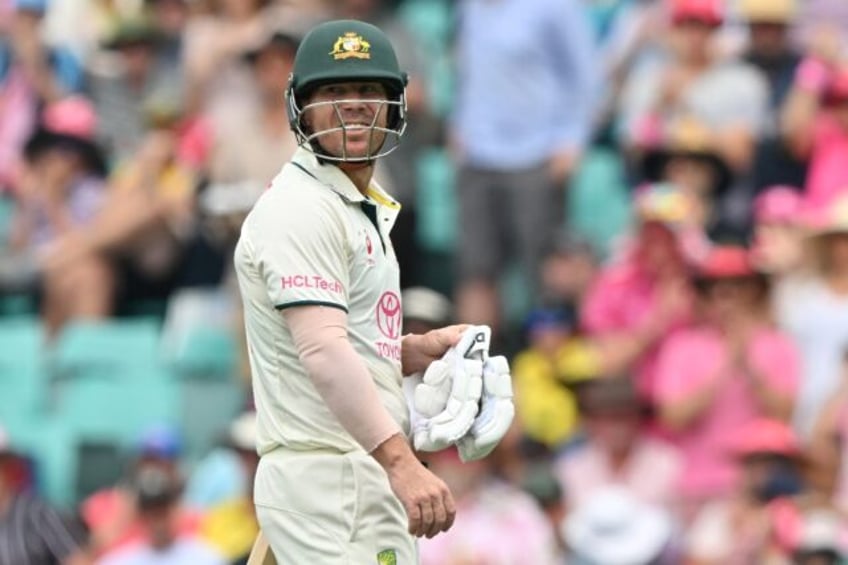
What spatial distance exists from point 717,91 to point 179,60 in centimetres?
355

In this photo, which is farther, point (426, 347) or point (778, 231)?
point (778, 231)

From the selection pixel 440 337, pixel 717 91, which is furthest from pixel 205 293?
pixel 440 337

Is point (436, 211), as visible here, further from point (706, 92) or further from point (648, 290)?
point (648, 290)

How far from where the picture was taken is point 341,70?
5988mm

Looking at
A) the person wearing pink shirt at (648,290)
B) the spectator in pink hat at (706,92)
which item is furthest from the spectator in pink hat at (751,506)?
the spectator in pink hat at (706,92)

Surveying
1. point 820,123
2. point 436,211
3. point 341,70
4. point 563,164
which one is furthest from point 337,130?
point 436,211

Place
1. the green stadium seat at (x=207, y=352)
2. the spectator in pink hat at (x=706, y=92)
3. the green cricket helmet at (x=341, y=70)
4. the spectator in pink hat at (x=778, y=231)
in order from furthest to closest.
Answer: the green stadium seat at (x=207, y=352)
the spectator in pink hat at (x=706, y=92)
the spectator in pink hat at (x=778, y=231)
the green cricket helmet at (x=341, y=70)

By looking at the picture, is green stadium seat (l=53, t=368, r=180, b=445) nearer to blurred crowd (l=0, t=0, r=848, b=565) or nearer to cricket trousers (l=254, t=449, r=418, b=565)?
blurred crowd (l=0, t=0, r=848, b=565)

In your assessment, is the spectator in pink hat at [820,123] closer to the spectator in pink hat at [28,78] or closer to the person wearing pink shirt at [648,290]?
the person wearing pink shirt at [648,290]

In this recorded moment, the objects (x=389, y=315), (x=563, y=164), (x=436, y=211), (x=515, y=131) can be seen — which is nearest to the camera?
(x=389, y=315)

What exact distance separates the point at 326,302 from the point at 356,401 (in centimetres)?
25

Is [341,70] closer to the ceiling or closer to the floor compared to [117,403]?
closer to the ceiling

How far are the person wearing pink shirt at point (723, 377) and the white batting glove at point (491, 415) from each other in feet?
14.7

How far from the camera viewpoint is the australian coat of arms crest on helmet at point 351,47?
6008 mm
